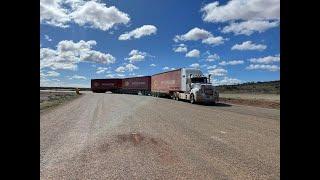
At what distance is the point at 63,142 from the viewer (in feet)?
38.2

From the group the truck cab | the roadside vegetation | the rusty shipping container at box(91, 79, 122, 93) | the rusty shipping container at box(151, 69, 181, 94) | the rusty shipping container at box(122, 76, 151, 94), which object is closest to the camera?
the truck cab

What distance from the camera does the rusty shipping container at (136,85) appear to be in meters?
72.5

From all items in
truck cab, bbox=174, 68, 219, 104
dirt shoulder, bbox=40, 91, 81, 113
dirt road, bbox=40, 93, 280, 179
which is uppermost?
truck cab, bbox=174, 68, 219, 104

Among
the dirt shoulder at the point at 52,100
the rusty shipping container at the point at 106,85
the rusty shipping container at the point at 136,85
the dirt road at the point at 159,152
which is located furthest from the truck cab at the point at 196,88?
the rusty shipping container at the point at 106,85

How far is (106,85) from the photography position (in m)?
95.8

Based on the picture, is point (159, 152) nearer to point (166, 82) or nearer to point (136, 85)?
point (166, 82)

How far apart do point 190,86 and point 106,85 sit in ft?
196

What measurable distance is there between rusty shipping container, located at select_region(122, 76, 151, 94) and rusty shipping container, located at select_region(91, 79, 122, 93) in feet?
10.4

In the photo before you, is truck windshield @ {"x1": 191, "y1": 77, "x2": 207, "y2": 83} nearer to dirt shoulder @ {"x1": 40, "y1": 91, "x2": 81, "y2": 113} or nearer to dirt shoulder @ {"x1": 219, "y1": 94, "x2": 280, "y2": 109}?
dirt shoulder @ {"x1": 219, "y1": 94, "x2": 280, "y2": 109}

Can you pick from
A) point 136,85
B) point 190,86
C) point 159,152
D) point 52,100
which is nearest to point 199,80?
point 190,86

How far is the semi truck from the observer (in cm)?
3531

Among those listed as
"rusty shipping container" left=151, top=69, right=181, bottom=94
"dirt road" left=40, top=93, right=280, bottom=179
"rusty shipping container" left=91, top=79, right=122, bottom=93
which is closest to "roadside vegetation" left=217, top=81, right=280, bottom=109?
"rusty shipping container" left=151, top=69, right=181, bottom=94

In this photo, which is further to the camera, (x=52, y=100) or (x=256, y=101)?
(x=52, y=100)
